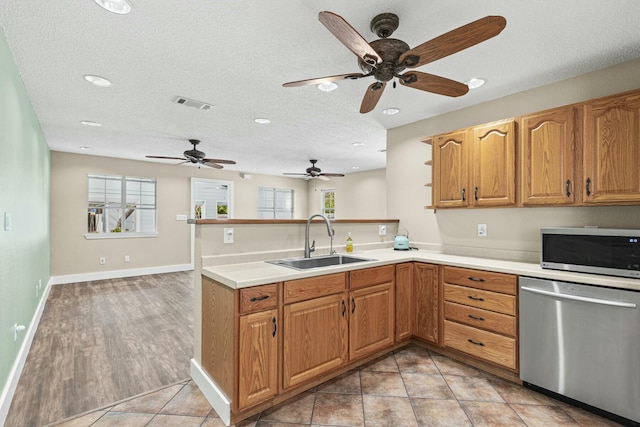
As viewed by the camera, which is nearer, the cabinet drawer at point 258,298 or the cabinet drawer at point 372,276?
the cabinet drawer at point 258,298

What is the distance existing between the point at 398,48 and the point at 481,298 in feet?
6.46

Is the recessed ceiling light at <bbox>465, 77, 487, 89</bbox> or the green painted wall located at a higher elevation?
the recessed ceiling light at <bbox>465, 77, 487, 89</bbox>

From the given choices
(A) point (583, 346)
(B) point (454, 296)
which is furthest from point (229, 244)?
(A) point (583, 346)

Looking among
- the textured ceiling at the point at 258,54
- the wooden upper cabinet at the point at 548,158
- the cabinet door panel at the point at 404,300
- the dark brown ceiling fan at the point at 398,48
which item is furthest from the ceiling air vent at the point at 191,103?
the wooden upper cabinet at the point at 548,158

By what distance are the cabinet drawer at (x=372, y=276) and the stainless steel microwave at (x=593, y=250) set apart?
3.74 ft

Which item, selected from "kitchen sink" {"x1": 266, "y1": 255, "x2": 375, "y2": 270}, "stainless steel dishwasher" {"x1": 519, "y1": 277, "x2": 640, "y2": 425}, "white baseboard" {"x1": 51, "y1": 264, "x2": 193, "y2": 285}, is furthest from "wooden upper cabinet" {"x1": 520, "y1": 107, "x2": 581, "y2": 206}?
"white baseboard" {"x1": 51, "y1": 264, "x2": 193, "y2": 285}

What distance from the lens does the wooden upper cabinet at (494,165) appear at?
2.69 m

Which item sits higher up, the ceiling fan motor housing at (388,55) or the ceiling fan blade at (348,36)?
the ceiling fan motor housing at (388,55)

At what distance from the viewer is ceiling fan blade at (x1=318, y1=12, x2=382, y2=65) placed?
1360mm

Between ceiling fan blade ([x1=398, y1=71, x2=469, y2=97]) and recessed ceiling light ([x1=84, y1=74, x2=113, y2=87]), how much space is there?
2520 mm

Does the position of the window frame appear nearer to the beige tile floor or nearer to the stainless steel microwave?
the beige tile floor

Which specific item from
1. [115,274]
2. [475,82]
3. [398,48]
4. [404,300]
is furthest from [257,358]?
[115,274]

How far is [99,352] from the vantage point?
2934mm

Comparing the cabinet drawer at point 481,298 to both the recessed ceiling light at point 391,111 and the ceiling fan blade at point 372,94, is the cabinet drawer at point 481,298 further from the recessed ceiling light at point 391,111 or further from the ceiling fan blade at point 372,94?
the recessed ceiling light at point 391,111
